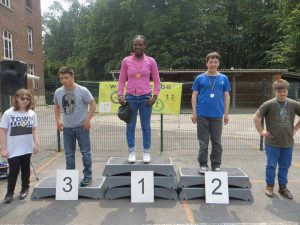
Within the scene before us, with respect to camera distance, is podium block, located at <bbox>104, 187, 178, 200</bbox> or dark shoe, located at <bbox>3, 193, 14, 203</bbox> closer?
dark shoe, located at <bbox>3, 193, 14, 203</bbox>

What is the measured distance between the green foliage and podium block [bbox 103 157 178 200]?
26219mm

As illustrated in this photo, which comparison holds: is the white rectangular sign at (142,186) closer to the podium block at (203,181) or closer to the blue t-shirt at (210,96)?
the podium block at (203,181)

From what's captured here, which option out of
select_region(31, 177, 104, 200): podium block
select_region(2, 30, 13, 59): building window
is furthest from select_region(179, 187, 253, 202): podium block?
select_region(2, 30, 13, 59): building window

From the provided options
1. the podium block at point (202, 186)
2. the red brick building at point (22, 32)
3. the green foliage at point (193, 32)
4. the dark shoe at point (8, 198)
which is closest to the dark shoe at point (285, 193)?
the podium block at point (202, 186)

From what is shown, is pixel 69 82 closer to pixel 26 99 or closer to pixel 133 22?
pixel 26 99

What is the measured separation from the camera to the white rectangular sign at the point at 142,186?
16.3 ft

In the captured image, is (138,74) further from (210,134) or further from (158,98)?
(158,98)

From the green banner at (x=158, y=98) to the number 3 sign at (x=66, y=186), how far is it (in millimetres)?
3627

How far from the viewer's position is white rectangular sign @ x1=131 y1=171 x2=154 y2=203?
4969 mm

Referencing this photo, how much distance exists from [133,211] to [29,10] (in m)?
26.3

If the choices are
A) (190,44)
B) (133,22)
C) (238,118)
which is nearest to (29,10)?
(133,22)

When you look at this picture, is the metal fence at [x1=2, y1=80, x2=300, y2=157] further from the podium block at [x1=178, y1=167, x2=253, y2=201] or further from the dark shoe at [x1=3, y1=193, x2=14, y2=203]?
the dark shoe at [x1=3, y1=193, x2=14, y2=203]

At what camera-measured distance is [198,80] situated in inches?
210

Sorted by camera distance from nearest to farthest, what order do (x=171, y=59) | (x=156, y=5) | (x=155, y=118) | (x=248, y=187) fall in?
1. (x=248, y=187)
2. (x=155, y=118)
3. (x=171, y=59)
4. (x=156, y=5)
